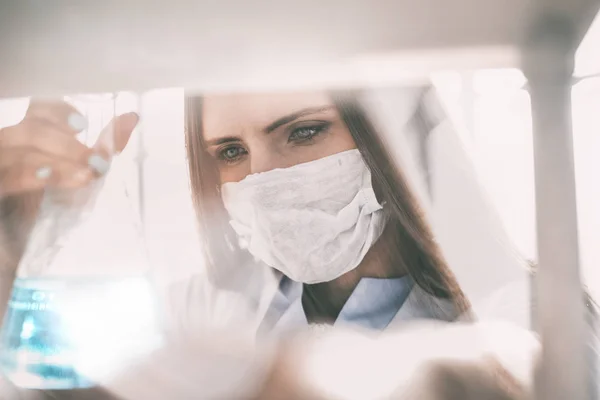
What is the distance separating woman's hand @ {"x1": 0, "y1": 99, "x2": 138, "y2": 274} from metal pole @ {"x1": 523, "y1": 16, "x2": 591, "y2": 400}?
3.02 ft

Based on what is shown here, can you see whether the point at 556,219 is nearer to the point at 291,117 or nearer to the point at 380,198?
the point at 380,198

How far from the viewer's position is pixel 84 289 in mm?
1056

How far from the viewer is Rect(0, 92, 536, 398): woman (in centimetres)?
99

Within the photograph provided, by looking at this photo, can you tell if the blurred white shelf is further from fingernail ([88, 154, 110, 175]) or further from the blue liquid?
the blue liquid

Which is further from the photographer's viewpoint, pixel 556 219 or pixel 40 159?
pixel 40 159

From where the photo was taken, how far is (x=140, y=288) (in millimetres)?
1045

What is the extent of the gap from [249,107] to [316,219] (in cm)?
30

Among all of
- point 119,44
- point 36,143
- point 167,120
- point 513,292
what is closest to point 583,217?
point 513,292

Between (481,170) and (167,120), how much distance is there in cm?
72

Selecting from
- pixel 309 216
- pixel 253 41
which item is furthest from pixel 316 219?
pixel 253 41

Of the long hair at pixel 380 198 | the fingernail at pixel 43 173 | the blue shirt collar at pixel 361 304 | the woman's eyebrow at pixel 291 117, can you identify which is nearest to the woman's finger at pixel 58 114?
the fingernail at pixel 43 173

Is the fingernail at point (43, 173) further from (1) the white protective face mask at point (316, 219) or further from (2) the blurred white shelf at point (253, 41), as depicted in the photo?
(1) the white protective face mask at point (316, 219)

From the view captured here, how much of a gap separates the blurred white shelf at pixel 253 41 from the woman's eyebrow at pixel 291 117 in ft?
0.19

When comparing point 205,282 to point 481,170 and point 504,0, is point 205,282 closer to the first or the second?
point 481,170
